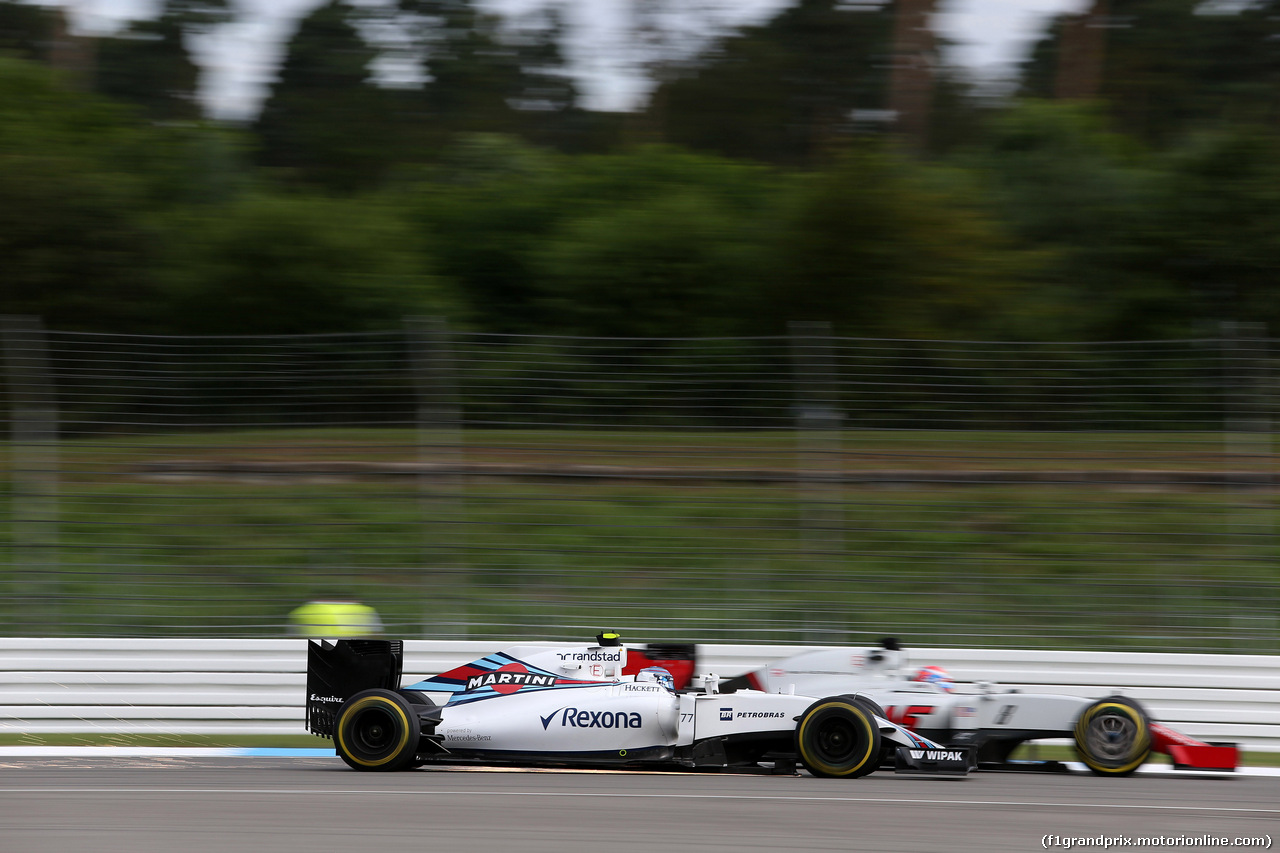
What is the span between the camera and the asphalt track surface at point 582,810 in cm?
457

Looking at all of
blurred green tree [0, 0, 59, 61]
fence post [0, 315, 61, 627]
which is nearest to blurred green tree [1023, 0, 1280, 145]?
blurred green tree [0, 0, 59, 61]

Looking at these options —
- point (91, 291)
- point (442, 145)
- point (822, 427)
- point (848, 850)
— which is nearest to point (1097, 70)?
point (442, 145)

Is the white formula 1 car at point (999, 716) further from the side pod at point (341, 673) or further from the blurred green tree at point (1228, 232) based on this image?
the blurred green tree at point (1228, 232)

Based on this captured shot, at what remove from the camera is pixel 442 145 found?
2469cm

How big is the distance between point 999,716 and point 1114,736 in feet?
1.83

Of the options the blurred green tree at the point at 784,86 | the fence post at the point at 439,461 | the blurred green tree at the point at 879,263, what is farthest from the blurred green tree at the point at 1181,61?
the fence post at the point at 439,461

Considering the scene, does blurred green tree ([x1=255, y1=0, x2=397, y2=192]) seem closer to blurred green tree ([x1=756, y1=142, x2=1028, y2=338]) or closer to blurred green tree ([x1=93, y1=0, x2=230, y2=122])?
blurred green tree ([x1=93, y1=0, x2=230, y2=122])

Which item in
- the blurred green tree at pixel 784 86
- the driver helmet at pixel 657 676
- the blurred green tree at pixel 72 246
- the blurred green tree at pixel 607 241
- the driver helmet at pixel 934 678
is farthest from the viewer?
the blurred green tree at pixel 784 86

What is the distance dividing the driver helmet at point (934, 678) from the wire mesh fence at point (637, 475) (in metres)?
1.99

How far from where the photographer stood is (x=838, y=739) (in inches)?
238

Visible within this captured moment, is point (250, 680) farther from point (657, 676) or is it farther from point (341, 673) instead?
point (657, 676)

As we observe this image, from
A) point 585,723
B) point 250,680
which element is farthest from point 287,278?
point 585,723

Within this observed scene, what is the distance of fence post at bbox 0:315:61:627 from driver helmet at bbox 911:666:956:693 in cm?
595

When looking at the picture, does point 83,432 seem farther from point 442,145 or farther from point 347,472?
point 442,145
